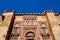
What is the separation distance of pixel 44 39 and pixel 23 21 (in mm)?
3046

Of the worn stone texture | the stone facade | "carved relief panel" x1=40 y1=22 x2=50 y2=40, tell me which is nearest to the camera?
the worn stone texture

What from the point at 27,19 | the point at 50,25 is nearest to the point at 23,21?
the point at 27,19

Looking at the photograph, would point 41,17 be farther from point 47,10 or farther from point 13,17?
point 13,17

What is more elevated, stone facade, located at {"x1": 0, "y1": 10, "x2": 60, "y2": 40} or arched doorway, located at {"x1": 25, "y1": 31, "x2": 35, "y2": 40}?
stone facade, located at {"x1": 0, "y1": 10, "x2": 60, "y2": 40}

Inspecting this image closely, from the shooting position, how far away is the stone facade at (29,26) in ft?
40.5

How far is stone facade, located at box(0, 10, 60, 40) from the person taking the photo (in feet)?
40.5

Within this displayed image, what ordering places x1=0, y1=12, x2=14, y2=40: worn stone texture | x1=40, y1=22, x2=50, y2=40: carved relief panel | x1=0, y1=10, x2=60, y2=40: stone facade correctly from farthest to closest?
x1=40, y1=22, x2=50, y2=40: carved relief panel
x1=0, y1=10, x2=60, y2=40: stone facade
x1=0, y1=12, x2=14, y2=40: worn stone texture

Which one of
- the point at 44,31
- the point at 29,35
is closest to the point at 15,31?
the point at 29,35

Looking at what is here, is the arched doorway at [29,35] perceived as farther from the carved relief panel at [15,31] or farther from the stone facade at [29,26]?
the carved relief panel at [15,31]

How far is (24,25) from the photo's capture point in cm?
1378

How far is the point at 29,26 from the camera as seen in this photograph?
13.6 m

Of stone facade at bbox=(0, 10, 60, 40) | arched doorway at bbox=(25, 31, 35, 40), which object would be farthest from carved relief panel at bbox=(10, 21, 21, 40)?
arched doorway at bbox=(25, 31, 35, 40)

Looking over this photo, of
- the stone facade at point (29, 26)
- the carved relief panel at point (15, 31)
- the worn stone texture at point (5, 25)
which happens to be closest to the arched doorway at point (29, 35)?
the stone facade at point (29, 26)

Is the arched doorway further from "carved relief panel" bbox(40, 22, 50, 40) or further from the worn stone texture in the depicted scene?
the worn stone texture
